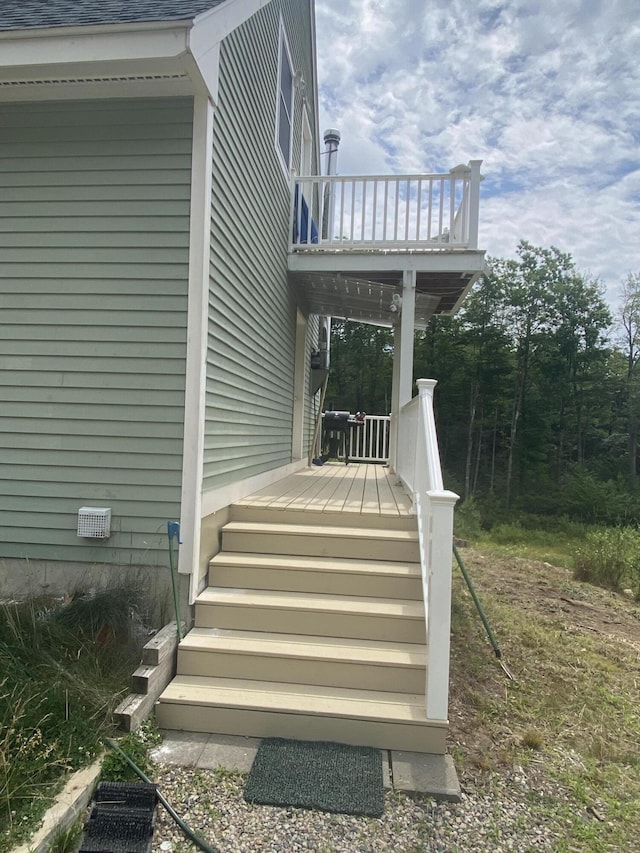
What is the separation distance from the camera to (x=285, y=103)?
6184 millimetres

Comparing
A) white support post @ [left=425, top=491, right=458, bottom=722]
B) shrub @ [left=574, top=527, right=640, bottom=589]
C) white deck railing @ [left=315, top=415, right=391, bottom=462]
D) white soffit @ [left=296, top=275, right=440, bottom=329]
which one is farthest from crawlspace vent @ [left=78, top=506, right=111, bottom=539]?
white deck railing @ [left=315, top=415, right=391, bottom=462]

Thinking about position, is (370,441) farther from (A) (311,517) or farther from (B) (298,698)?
(B) (298,698)

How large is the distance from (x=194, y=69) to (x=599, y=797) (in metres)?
4.19

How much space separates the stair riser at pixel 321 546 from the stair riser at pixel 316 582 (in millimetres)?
226

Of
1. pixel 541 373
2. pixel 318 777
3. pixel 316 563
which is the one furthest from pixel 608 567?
pixel 541 373

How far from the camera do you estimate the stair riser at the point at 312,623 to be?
3.00 meters

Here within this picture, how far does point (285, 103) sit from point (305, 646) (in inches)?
240

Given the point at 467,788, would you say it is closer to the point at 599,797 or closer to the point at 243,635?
the point at 599,797

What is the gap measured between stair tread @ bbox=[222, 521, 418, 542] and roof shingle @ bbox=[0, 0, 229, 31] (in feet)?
9.94

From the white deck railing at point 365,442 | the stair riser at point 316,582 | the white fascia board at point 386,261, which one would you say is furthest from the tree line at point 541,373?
the stair riser at point 316,582

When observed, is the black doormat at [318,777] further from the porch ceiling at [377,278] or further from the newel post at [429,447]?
the porch ceiling at [377,278]

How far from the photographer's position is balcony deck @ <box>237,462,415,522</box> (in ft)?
12.8

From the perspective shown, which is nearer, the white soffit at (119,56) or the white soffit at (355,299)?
the white soffit at (119,56)

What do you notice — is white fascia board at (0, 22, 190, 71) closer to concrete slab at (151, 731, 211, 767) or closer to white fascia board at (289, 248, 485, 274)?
white fascia board at (289, 248, 485, 274)
